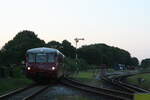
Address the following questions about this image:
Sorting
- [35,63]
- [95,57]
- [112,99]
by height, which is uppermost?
[95,57]

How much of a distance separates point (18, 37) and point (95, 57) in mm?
40566

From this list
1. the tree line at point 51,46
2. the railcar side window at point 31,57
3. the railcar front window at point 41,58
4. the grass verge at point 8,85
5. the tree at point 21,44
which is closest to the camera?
the grass verge at point 8,85

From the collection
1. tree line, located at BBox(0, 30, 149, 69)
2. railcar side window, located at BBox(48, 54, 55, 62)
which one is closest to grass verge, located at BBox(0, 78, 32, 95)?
railcar side window, located at BBox(48, 54, 55, 62)

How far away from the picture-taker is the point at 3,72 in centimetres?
3288

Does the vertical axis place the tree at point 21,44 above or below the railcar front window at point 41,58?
above

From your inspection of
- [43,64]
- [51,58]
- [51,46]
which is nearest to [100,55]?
[51,46]

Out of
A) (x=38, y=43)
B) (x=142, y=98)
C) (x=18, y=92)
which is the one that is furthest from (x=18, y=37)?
(x=142, y=98)

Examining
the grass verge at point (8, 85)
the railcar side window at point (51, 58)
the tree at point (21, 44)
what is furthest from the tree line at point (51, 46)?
the grass verge at point (8, 85)

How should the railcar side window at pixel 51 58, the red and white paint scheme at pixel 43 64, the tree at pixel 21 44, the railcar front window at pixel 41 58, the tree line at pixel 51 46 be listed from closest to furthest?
the red and white paint scheme at pixel 43 64 → the railcar side window at pixel 51 58 → the railcar front window at pixel 41 58 → the tree line at pixel 51 46 → the tree at pixel 21 44

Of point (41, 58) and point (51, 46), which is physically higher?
point (51, 46)

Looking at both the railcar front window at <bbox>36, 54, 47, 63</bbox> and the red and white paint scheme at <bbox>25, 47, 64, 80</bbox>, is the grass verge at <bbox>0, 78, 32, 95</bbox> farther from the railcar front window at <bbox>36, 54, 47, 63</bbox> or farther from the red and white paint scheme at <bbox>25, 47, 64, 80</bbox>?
the railcar front window at <bbox>36, 54, 47, 63</bbox>

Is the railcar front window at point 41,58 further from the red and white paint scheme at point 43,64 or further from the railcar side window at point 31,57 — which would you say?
the railcar side window at point 31,57

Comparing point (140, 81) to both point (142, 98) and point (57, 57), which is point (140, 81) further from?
point (142, 98)

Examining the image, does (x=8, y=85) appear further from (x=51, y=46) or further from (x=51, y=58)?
(x=51, y=46)
